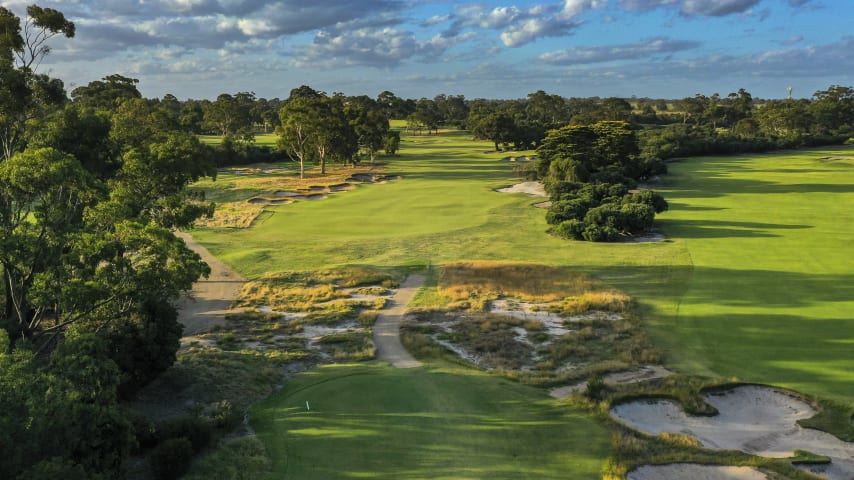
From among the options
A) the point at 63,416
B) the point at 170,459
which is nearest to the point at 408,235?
the point at 170,459

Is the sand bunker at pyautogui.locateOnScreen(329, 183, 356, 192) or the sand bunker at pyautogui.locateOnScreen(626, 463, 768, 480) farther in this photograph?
the sand bunker at pyautogui.locateOnScreen(329, 183, 356, 192)

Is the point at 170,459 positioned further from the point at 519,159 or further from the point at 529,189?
the point at 519,159

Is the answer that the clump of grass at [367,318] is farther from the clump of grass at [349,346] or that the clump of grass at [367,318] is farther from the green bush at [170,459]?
the green bush at [170,459]

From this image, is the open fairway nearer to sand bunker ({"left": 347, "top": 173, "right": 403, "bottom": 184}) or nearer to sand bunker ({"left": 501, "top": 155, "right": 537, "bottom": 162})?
sand bunker ({"left": 347, "top": 173, "right": 403, "bottom": 184})

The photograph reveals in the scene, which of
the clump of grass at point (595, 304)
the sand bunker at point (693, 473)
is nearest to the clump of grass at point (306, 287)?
the clump of grass at point (595, 304)

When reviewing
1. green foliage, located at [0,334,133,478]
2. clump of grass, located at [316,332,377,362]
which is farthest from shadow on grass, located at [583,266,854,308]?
green foliage, located at [0,334,133,478]
